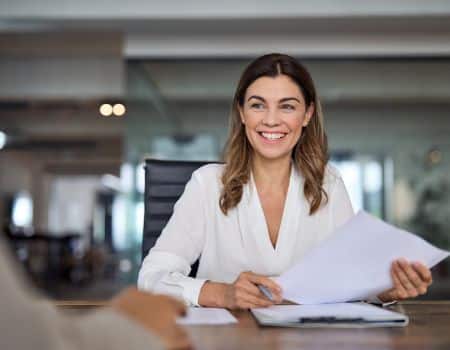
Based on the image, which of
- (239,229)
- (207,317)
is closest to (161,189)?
(239,229)

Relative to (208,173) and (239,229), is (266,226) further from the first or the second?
(208,173)

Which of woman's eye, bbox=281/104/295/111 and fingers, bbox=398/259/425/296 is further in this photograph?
woman's eye, bbox=281/104/295/111

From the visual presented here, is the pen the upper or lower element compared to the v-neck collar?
lower

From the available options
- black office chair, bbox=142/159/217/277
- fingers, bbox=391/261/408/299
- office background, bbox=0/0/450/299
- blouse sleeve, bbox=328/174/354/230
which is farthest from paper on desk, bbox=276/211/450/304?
office background, bbox=0/0/450/299

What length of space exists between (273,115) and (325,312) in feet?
2.56

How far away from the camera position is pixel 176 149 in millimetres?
6258

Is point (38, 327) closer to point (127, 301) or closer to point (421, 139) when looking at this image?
point (127, 301)

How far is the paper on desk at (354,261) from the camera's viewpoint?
4.09ft

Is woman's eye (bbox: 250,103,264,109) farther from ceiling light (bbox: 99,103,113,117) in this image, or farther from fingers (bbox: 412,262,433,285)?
ceiling light (bbox: 99,103,113,117)

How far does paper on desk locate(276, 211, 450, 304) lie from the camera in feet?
4.09

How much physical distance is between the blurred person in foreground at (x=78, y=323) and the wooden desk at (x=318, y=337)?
209 mm

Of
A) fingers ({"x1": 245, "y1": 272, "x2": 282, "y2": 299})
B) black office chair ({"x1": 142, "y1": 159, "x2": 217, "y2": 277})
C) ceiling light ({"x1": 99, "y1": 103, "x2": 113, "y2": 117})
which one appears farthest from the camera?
ceiling light ({"x1": 99, "y1": 103, "x2": 113, "y2": 117})

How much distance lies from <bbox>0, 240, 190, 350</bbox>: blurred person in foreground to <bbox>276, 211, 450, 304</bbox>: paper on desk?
53cm

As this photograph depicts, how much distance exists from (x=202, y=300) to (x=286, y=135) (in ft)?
2.04
